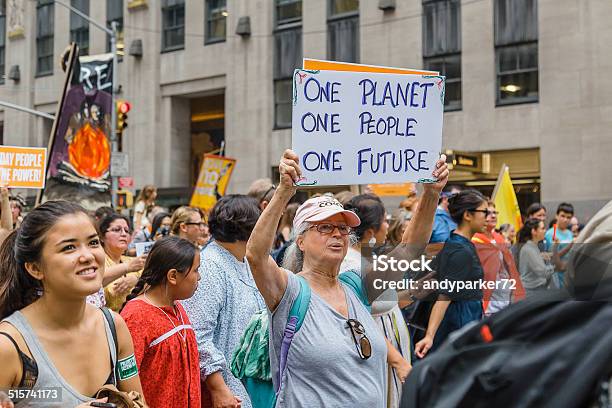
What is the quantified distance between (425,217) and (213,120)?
101 feet

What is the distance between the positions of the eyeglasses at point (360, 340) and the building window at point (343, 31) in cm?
2426

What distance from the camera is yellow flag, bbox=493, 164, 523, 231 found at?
12.8 meters

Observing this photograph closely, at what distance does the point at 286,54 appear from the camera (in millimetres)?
29359

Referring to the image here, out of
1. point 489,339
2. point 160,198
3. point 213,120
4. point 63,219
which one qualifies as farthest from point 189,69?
point 489,339

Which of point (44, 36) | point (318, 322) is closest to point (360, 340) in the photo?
point (318, 322)

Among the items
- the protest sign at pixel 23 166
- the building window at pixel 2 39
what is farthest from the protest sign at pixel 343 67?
the building window at pixel 2 39

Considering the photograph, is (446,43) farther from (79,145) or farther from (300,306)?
(300,306)

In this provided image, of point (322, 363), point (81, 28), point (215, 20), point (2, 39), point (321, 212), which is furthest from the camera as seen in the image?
point (2, 39)

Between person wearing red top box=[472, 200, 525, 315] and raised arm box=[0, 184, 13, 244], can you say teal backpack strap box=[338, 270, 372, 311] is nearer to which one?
person wearing red top box=[472, 200, 525, 315]

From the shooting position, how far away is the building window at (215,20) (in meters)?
31.3

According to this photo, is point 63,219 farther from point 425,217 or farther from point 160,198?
point 160,198

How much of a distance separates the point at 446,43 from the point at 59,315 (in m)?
23.7

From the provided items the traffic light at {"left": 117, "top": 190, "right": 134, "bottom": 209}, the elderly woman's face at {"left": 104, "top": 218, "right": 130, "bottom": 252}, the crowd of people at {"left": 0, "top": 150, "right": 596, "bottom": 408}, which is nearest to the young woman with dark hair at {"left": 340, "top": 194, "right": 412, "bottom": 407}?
the crowd of people at {"left": 0, "top": 150, "right": 596, "bottom": 408}
